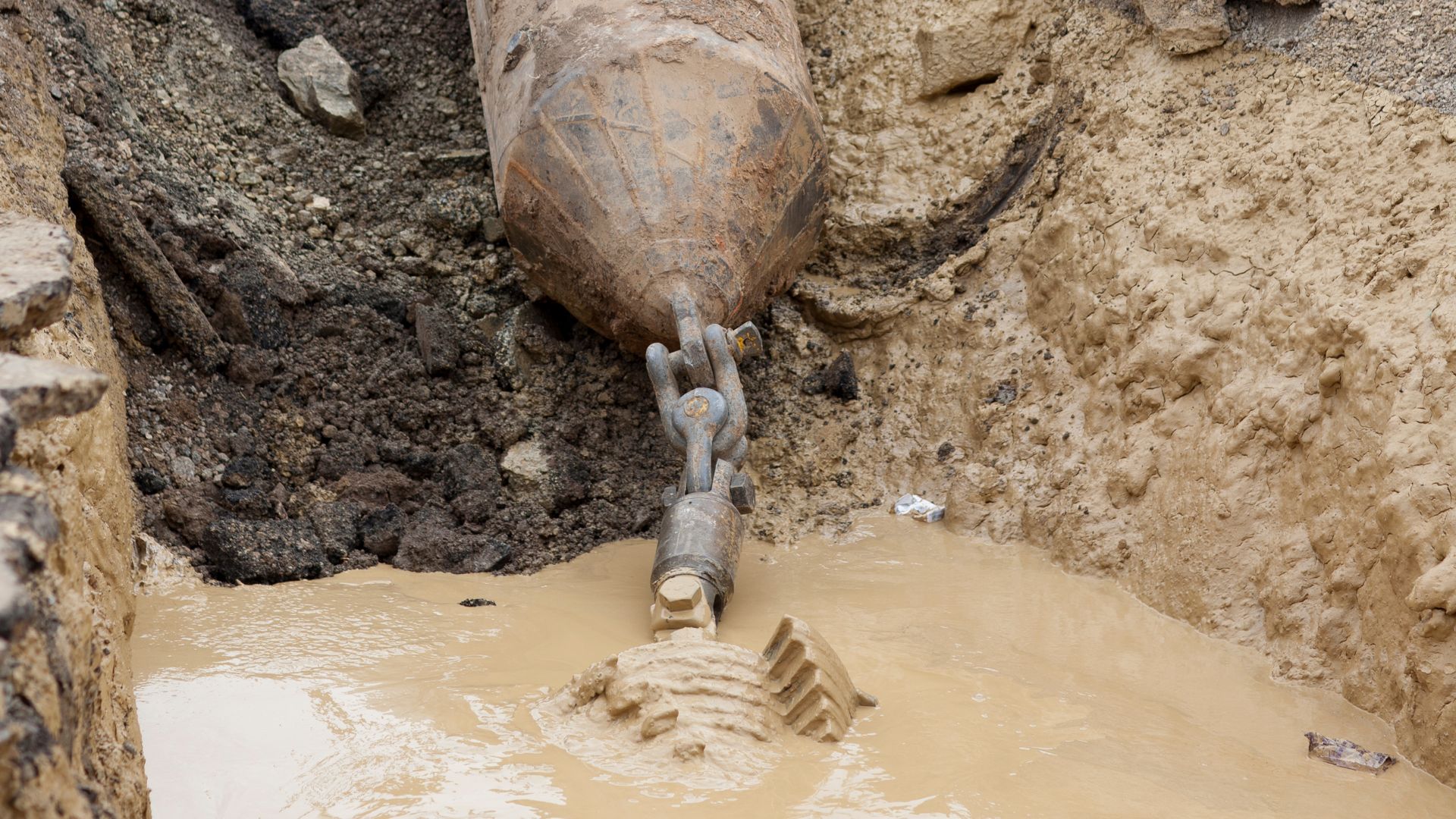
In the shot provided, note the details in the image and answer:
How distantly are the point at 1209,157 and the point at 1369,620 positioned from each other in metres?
1.49

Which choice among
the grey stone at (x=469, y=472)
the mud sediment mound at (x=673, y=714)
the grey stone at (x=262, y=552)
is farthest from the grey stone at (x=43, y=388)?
the grey stone at (x=469, y=472)

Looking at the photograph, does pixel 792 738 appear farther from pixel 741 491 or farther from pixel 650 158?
pixel 650 158

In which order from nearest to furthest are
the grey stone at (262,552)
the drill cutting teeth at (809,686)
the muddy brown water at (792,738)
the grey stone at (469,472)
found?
1. the muddy brown water at (792,738)
2. the drill cutting teeth at (809,686)
3. the grey stone at (262,552)
4. the grey stone at (469,472)

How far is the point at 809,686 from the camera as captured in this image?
223 cm

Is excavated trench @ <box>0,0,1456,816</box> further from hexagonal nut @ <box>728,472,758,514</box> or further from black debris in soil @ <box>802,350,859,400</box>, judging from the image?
hexagonal nut @ <box>728,472,758,514</box>

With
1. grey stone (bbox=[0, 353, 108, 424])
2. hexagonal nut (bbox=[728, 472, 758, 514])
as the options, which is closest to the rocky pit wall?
hexagonal nut (bbox=[728, 472, 758, 514])

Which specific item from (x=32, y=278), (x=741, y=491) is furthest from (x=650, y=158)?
(x=32, y=278)

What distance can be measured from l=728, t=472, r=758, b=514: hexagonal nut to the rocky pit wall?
0.53 metres

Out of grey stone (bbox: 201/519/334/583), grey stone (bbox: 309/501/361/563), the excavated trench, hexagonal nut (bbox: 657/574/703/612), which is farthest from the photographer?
grey stone (bbox: 309/501/361/563)

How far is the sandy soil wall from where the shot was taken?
45.6 inches

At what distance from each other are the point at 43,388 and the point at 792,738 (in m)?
1.44

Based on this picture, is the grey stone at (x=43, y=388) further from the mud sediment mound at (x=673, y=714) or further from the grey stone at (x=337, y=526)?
the grey stone at (x=337, y=526)

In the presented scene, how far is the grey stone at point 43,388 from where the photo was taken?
4.09 ft

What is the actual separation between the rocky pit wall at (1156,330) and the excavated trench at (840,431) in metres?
0.01
